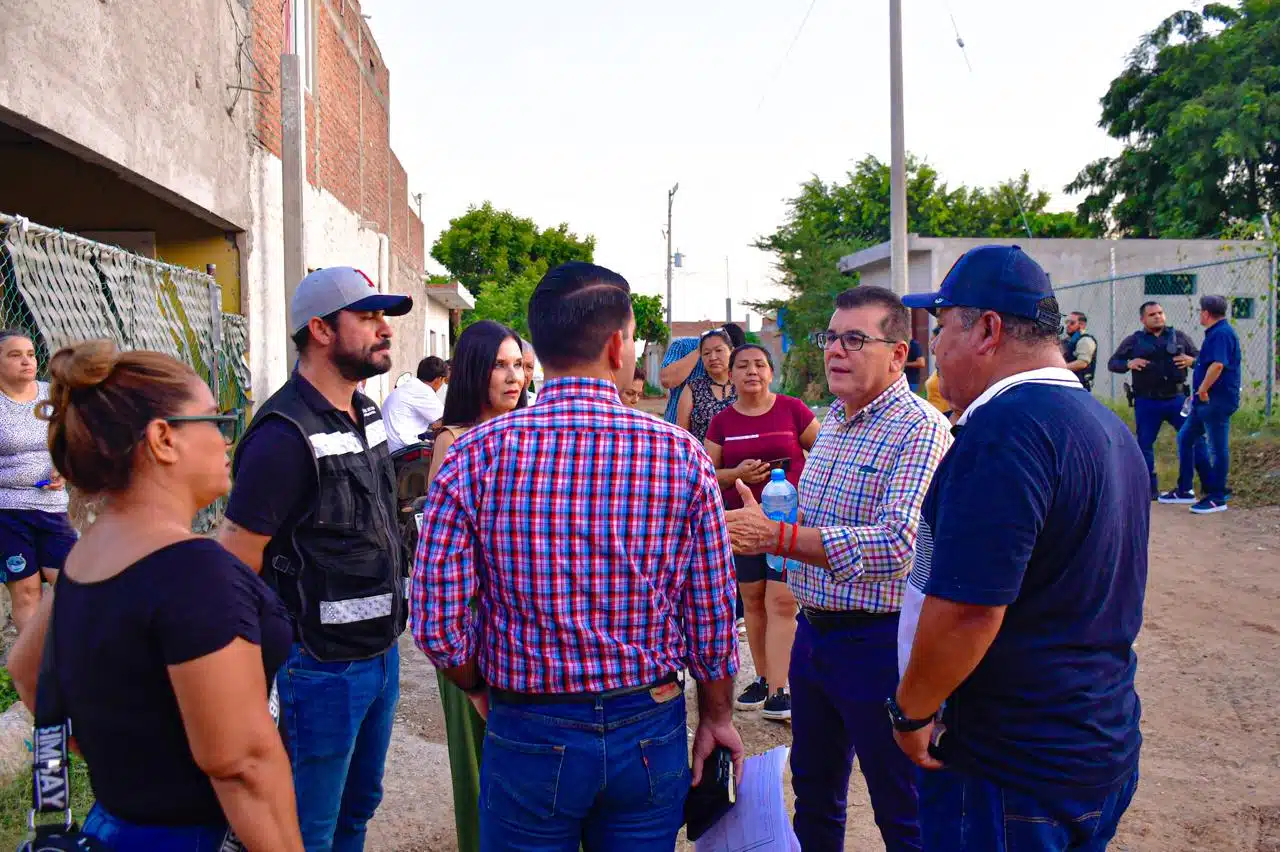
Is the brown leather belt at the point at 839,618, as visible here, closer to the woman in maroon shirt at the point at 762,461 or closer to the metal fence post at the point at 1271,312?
the woman in maroon shirt at the point at 762,461

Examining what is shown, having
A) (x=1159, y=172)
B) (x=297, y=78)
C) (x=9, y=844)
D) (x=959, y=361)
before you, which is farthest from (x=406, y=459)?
(x=1159, y=172)

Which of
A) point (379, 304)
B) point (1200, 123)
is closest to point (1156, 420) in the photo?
point (379, 304)

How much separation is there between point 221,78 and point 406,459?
5114mm

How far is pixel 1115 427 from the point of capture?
7.06 feet

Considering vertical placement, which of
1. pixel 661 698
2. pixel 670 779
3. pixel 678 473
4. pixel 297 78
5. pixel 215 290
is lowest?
pixel 670 779

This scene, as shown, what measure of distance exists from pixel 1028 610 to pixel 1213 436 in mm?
9553

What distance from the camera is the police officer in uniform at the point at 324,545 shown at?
2.71 metres

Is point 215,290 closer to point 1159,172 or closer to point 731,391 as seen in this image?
point 731,391

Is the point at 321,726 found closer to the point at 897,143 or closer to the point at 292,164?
the point at 292,164

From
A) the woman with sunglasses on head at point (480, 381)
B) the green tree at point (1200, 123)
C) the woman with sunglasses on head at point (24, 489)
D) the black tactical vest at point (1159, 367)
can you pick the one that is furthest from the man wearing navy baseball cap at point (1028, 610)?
the green tree at point (1200, 123)

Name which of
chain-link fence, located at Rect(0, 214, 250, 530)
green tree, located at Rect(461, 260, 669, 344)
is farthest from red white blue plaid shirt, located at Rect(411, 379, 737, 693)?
green tree, located at Rect(461, 260, 669, 344)

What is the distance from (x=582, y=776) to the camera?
217cm

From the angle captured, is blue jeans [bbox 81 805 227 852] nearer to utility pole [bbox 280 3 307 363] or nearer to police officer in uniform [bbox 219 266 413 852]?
police officer in uniform [bbox 219 266 413 852]

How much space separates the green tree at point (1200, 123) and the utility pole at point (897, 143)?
1742 cm
